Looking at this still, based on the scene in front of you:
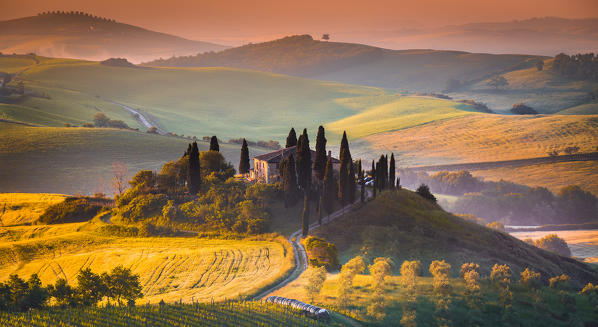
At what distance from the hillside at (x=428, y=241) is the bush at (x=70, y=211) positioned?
44.9 metres

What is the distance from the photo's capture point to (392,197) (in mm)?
80562

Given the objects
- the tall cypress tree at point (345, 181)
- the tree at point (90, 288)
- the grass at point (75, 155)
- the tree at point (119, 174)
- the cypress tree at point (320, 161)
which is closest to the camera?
the tree at point (90, 288)

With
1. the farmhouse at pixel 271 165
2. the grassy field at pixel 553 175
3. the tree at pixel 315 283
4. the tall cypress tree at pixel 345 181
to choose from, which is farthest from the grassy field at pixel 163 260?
the grassy field at pixel 553 175

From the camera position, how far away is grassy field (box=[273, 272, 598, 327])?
48.8m

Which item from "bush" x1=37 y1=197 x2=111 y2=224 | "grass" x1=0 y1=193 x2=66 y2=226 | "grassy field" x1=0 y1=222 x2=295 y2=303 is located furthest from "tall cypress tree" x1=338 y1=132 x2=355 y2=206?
"grass" x1=0 y1=193 x2=66 y2=226

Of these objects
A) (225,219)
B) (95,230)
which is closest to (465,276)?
(225,219)

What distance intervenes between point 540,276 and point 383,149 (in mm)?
126284

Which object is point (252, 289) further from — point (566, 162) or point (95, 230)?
point (566, 162)

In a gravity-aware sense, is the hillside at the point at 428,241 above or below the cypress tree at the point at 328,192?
below

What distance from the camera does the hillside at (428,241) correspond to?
64.4 metres

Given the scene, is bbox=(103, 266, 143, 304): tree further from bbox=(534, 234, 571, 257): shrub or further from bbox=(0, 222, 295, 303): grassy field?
bbox=(534, 234, 571, 257): shrub

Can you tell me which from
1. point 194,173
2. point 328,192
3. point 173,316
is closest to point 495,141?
point 328,192

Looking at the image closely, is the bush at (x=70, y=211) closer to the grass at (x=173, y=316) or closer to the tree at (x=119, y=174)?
the tree at (x=119, y=174)

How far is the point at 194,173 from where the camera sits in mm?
87188
